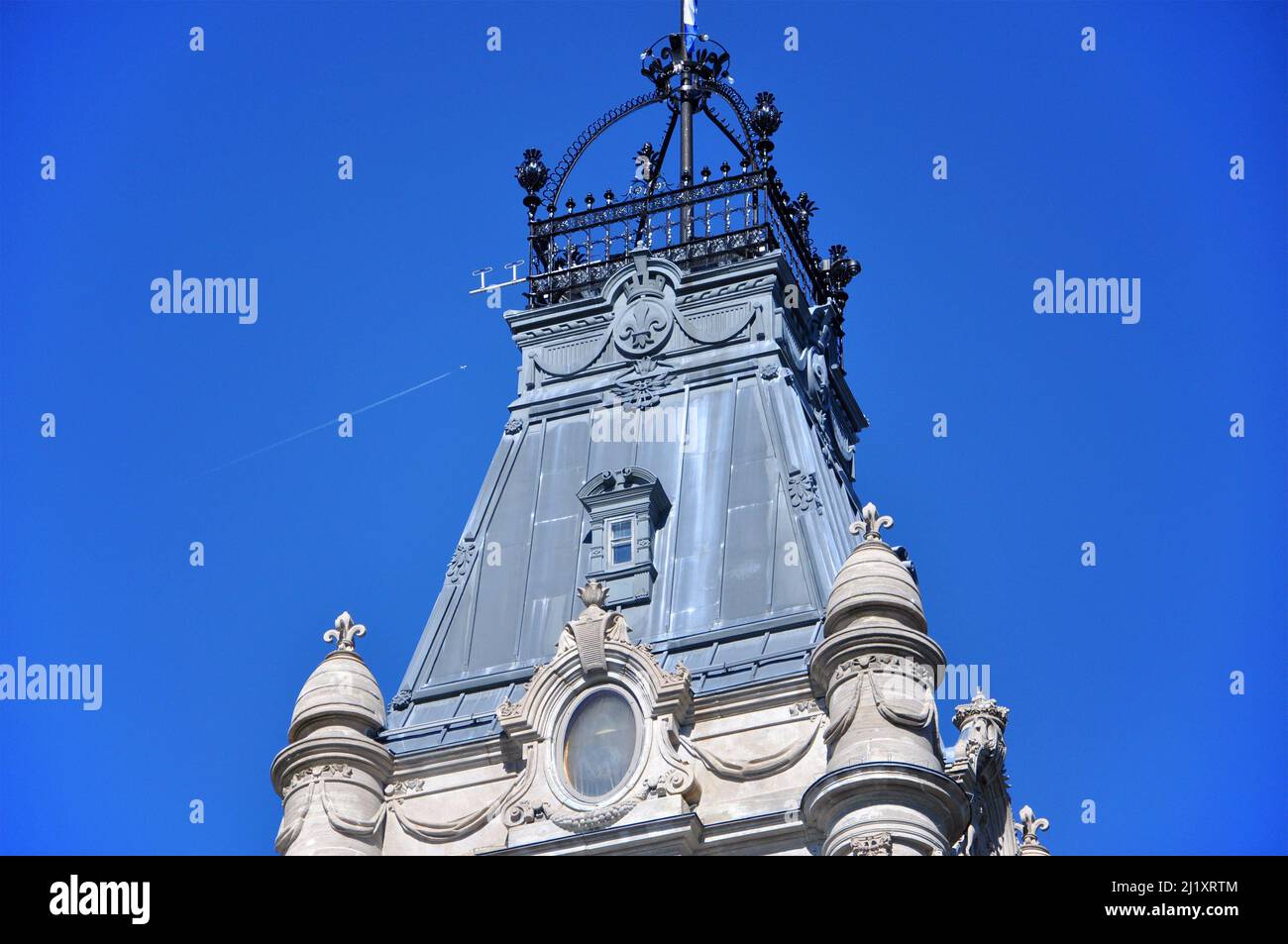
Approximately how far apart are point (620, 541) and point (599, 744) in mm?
6631

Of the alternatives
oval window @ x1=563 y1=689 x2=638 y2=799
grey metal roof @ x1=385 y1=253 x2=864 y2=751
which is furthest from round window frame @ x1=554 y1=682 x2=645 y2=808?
grey metal roof @ x1=385 y1=253 x2=864 y2=751

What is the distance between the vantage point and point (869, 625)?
188ft

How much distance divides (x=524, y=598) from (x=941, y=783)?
12.9 metres

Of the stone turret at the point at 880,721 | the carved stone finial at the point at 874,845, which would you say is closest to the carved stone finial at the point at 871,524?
the stone turret at the point at 880,721

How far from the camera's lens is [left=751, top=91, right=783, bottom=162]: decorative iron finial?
236 feet

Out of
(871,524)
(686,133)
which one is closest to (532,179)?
(686,133)

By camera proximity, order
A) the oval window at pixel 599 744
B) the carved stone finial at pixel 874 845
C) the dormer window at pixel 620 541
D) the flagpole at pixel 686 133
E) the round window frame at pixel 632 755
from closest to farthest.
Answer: the carved stone finial at pixel 874 845 < the round window frame at pixel 632 755 < the oval window at pixel 599 744 < the dormer window at pixel 620 541 < the flagpole at pixel 686 133

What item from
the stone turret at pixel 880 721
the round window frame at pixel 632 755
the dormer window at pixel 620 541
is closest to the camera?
the stone turret at pixel 880 721

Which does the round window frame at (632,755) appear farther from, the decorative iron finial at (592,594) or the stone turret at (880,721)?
the stone turret at (880,721)

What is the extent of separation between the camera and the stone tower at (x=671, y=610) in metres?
57.2

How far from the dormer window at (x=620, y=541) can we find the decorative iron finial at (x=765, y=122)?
11.2 m

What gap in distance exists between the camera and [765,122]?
72062 millimetres
